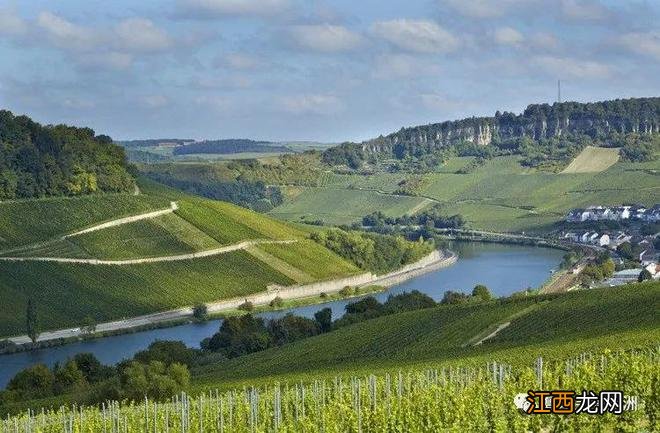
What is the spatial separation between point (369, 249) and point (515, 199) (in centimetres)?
6199

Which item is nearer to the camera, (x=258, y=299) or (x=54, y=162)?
(x=258, y=299)

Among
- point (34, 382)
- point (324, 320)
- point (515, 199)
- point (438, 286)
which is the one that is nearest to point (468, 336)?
point (34, 382)

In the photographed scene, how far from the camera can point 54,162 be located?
388 feet

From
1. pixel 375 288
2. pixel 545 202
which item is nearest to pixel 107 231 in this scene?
pixel 375 288

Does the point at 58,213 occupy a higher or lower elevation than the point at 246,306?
higher

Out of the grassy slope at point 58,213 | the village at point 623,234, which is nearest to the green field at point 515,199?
the village at point 623,234

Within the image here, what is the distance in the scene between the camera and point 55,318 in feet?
292

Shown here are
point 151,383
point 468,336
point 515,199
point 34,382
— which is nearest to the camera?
point 151,383

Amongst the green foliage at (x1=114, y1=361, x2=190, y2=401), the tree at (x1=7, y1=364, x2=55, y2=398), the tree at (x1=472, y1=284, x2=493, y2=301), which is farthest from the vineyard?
the tree at (x1=472, y1=284, x2=493, y2=301)

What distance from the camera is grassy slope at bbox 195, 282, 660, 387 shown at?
44.9 metres

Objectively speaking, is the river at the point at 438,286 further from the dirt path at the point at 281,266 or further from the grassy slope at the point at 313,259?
the dirt path at the point at 281,266

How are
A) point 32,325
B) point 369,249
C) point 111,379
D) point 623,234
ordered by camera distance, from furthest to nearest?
point 623,234 < point 369,249 < point 32,325 < point 111,379

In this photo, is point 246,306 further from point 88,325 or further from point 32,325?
point 32,325

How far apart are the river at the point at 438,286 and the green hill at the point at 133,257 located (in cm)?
515
